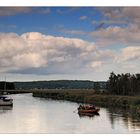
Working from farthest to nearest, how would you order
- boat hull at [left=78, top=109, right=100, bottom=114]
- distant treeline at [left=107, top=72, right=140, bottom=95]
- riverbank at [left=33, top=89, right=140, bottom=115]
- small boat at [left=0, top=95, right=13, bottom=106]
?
distant treeline at [left=107, top=72, right=140, bottom=95] → small boat at [left=0, top=95, right=13, bottom=106] → riverbank at [left=33, top=89, right=140, bottom=115] → boat hull at [left=78, top=109, right=100, bottom=114]

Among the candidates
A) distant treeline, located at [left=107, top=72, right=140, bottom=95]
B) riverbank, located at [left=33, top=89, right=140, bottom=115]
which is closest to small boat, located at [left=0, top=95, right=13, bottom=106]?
riverbank, located at [left=33, top=89, right=140, bottom=115]

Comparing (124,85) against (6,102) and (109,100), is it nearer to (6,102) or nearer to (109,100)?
(109,100)

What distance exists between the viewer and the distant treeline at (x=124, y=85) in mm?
36156

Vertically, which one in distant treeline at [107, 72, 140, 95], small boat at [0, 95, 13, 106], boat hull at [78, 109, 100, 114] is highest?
distant treeline at [107, 72, 140, 95]

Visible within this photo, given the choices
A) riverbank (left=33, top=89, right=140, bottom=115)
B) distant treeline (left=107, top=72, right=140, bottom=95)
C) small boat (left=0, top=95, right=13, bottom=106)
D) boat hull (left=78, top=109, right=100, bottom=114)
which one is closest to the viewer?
boat hull (left=78, top=109, right=100, bottom=114)

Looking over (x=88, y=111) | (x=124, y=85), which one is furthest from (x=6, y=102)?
(x=124, y=85)

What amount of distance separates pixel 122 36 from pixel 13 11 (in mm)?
4592

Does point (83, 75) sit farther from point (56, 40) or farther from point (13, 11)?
point (13, 11)

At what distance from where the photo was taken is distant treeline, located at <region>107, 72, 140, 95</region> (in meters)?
36.2

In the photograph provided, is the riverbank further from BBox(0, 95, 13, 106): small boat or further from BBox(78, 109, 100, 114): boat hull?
BBox(0, 95, 13, 106): small boat

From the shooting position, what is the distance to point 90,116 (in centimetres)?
2570

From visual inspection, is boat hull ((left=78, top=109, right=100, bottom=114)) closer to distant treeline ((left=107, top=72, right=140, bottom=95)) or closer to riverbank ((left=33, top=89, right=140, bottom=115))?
riverbank ((left=33, top=89, right=140, bottom=115))

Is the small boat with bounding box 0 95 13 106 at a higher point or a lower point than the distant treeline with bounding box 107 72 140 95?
lower

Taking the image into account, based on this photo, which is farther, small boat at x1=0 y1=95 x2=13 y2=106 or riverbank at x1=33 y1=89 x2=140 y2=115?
small boat at x1=0 y1=95 x2=13 y2=106
